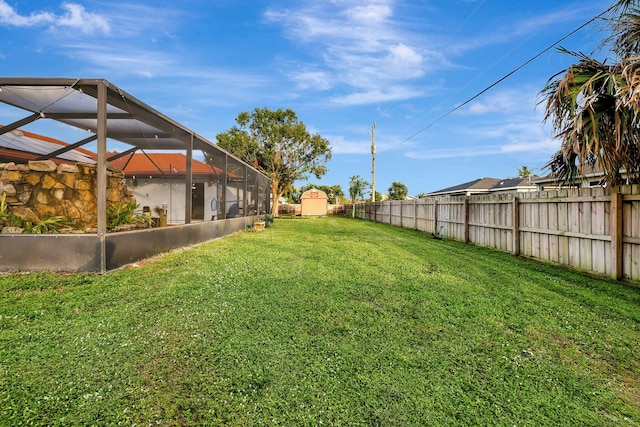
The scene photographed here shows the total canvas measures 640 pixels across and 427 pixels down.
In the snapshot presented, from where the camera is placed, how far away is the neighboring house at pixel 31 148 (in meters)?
6.25

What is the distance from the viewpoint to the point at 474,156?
23.4m

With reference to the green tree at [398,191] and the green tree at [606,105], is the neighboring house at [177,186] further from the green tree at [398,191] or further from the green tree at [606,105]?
the green tree at [398,191]

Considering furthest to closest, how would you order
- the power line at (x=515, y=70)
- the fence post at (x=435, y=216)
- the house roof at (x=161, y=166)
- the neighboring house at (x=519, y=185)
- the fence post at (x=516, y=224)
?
the neighboring house at (x=519, y=185), the fence post at (x=435, y=216), the house roof at (x=161, y=166), the fence post at (x=516, y=224), the power line at (x=515, y=70)

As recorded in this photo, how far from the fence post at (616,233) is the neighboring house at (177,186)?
30.2 ft

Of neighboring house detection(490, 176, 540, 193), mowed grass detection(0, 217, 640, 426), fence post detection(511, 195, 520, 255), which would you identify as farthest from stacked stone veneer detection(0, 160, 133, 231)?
neighboring house detection(490, 176, 540, 193)

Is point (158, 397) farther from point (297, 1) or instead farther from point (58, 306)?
point (297, 1)

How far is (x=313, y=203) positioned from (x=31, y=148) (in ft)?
94.2

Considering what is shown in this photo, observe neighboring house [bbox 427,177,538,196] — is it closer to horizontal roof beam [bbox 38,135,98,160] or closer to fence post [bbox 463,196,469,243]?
fence post [bbox 463,196,469,243]

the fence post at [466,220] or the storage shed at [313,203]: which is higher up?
the storage shed at [313,203]

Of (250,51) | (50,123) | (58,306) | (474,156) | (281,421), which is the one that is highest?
(250,51)

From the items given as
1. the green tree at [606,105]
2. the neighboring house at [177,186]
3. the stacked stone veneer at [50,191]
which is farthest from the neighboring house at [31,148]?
the green tree at [606,105]

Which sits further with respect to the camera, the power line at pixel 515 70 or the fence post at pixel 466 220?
the fence post at pixel 466 220

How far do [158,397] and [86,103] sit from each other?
5584mm

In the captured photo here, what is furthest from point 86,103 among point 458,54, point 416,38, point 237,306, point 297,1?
point 458,54
